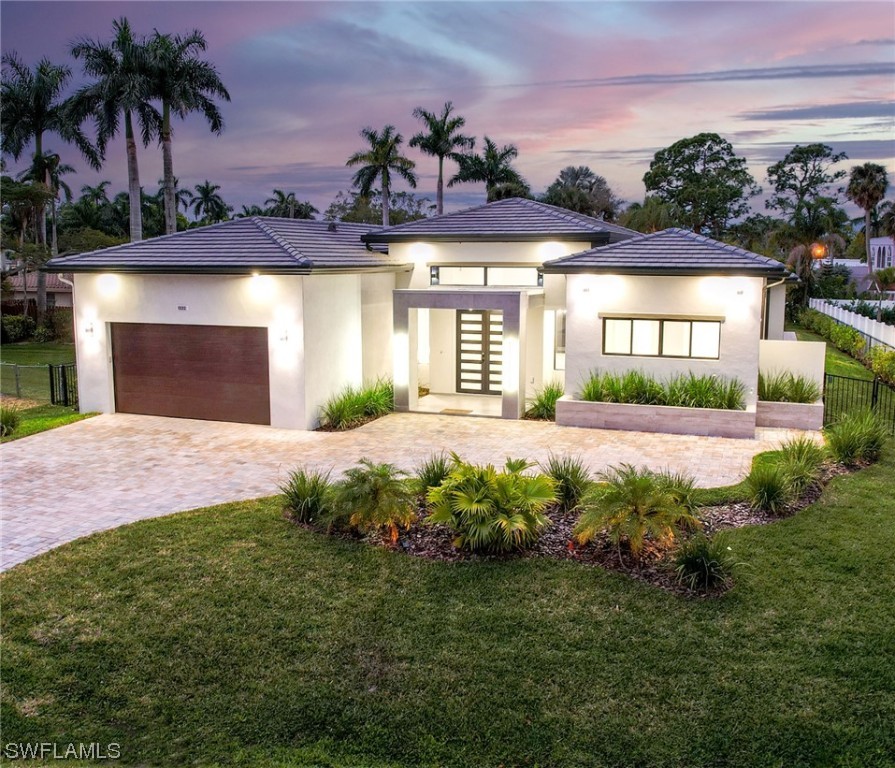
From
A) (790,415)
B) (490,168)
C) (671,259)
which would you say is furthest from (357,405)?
(490,168)

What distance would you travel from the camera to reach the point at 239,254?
57.1ft

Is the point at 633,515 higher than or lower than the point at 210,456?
higher

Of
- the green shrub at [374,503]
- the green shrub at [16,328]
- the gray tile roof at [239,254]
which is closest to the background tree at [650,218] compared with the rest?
the gray tile roof at [239,254]

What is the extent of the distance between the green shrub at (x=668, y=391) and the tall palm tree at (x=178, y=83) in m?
25.4

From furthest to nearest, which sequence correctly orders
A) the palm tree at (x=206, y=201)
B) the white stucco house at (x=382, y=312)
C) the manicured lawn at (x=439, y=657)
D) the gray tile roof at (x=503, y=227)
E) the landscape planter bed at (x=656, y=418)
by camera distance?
the palm tree at (x=206, y=201) → the gray tile roof at (x=503, y=227) → the white stucco house at (x=382, y=312) → the landscape planter bed at (x=656, y=418) → the manicured lawn at (x=439, y=657)

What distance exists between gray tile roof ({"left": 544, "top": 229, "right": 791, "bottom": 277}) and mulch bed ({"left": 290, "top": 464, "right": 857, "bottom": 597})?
21.3 ft

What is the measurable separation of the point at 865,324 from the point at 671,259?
20265mm

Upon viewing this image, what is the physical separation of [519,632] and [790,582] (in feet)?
10.6

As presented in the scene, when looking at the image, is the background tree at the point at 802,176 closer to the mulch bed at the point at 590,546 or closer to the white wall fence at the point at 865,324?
the white wall fence at the point at 865,324

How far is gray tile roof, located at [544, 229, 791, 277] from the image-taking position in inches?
642

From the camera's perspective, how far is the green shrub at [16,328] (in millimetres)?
36625

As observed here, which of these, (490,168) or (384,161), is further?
(490,168)

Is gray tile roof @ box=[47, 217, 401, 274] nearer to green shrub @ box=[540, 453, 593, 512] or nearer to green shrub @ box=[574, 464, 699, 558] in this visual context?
green shrub @ box=[540, 453, 593, 512]

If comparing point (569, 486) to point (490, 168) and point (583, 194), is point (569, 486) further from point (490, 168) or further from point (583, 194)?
point (583, 194)
